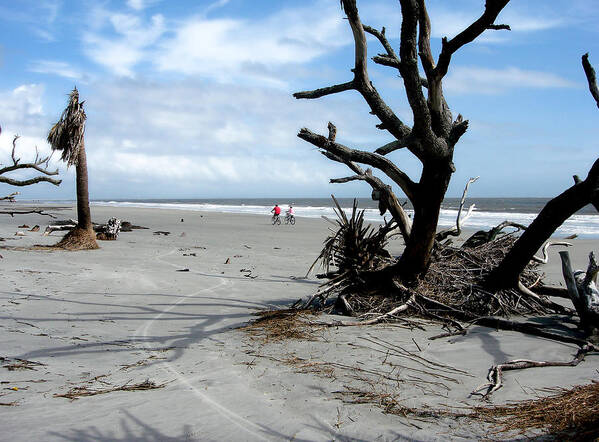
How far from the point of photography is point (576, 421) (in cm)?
267

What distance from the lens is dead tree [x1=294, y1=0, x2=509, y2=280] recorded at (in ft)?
14.3

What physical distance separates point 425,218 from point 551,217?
1.36 m

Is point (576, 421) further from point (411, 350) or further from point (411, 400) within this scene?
point (411, 350)

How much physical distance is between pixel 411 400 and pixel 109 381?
237cm

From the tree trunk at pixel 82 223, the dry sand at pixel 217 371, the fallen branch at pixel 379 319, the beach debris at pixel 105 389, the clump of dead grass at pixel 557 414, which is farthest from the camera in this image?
the tree trunk at pixel 82 223

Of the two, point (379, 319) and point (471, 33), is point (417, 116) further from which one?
point (379, 319)

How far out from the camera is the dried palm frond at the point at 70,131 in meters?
13.0

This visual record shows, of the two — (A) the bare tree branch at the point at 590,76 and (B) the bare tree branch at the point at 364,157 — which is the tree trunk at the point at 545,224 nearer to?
(A) the bare tree branch at the point at 590,76

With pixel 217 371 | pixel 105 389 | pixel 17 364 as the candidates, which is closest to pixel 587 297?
pixel 217 371

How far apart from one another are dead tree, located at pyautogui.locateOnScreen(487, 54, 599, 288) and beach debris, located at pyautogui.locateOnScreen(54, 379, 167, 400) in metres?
4.18

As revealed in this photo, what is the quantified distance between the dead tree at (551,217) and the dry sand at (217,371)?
0.92 metres

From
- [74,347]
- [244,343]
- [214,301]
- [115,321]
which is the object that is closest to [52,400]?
[74,347]

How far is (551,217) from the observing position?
5.14 metres

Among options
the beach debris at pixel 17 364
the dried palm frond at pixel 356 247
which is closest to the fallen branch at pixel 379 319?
the dried palm frond at pixel 356 247
